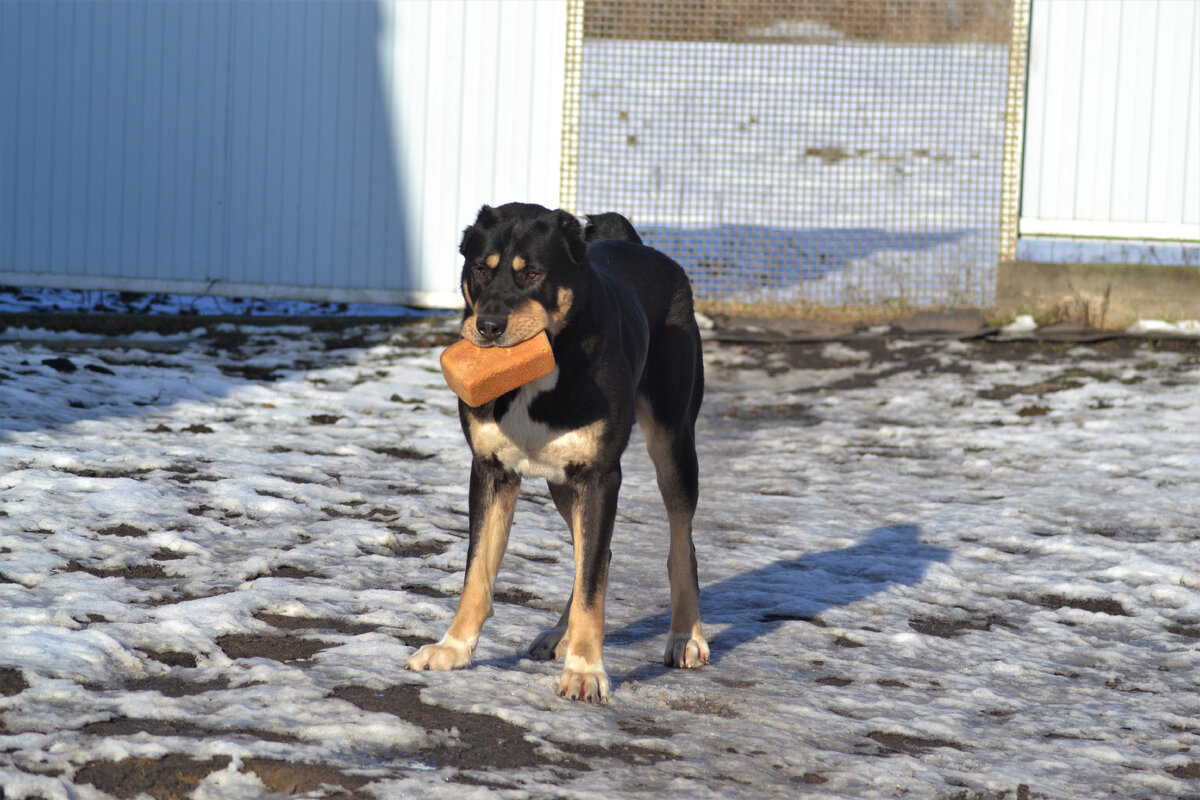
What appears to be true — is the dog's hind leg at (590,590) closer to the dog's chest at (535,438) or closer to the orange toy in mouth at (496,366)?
the dog's chest at (535,438)

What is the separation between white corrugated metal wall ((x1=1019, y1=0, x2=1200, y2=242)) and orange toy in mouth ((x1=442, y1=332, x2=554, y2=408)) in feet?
28.4

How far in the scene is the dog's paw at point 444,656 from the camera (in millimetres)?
3533

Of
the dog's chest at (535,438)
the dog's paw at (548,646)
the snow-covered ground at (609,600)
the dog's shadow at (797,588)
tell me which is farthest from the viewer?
the dog's shadow at (797,588)

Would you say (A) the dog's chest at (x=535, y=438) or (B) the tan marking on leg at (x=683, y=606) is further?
(B) the tan marking on leg at (x=683, y=606)

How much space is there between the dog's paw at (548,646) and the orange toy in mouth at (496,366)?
96 cm

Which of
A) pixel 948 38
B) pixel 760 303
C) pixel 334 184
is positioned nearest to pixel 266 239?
pixel 334 184

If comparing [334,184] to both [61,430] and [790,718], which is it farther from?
[790,718]

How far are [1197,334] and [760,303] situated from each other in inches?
154

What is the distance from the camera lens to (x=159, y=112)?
11.1 meters

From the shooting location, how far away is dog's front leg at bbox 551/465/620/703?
345 cm

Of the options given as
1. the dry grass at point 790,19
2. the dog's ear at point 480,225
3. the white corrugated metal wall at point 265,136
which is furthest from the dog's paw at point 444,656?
the dry grass at point 790,19

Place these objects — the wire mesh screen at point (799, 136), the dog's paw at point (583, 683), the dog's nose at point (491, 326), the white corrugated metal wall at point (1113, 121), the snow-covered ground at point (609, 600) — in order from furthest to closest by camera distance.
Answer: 1. the wire mesh screen at point (799, 136)
2. the white corrugated metal wall at point (1113, 121)
3. the dog's paw at point (583, 683)
4. the dog's nose at point (491, 326)
5. the snow-covered ground at point (609, 600)

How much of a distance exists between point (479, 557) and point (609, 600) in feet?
3.82

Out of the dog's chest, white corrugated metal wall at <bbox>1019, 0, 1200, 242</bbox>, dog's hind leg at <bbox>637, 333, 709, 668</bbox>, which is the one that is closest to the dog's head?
the dog's chest
